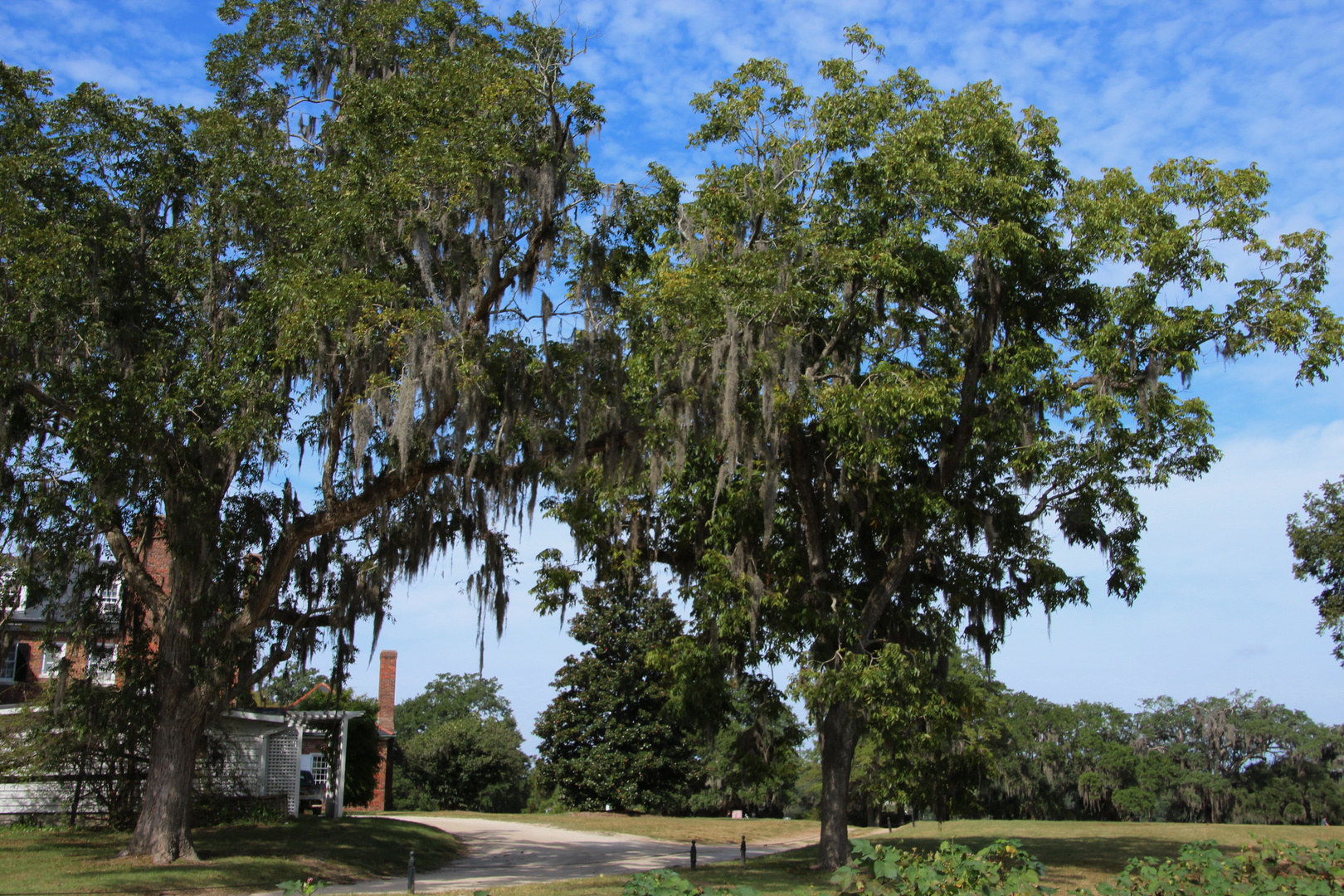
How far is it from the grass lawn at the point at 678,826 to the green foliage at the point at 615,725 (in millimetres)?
1014

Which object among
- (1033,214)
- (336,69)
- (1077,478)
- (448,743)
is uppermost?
(336,69)

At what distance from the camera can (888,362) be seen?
55.1ft

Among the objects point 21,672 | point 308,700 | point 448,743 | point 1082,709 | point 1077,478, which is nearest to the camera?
point 1077,478

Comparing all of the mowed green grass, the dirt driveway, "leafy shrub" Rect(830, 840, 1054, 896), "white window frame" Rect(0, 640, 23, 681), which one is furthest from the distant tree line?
"leafy shrub" Rect(830, 840, 1054, 896)

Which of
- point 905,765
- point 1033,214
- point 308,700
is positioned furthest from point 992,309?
point 308,700

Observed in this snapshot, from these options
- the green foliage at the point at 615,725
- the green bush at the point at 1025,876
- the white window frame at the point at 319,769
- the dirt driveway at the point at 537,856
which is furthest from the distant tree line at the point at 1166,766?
the green bush at the point at 1025,876

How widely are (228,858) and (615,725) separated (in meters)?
22.2

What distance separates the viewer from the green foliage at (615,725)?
36.7m

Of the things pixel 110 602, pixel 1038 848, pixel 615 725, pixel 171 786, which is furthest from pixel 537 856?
pixel 615 725

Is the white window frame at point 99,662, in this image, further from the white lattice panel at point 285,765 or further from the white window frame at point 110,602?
the white lattice panel at point 285,765

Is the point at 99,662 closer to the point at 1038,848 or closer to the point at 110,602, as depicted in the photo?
the point at 110,602

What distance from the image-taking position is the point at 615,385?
48.4ft

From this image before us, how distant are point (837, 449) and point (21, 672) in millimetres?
27883

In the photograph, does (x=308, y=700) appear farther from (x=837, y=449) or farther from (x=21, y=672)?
(x=837, y=449)
